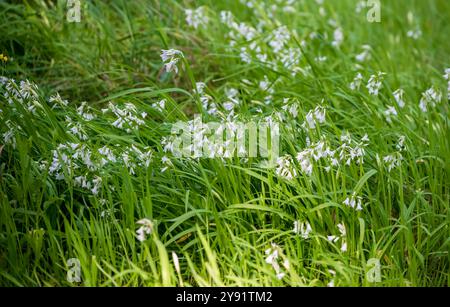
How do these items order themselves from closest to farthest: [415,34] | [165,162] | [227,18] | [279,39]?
[165,162], [279,39], [227,18], [415,34]

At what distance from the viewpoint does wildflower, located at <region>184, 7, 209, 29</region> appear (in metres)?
4.66

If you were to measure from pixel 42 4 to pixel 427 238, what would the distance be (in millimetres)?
3017

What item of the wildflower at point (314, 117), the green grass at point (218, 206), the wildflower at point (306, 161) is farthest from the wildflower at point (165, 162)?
the wildflower at point (314, 117)

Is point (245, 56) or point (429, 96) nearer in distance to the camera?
point (429, 96)

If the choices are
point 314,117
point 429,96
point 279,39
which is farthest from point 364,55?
point 314,117

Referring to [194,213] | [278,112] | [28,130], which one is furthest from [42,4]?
[194,213]

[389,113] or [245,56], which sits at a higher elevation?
[245,56]

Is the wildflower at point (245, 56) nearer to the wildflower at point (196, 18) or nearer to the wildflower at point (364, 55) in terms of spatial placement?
the wildflower at point (196, 18)

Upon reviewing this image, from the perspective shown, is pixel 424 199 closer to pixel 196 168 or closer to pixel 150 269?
pixel 196 168

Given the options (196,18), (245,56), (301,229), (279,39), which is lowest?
(301,229)

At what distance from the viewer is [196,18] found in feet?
15.5

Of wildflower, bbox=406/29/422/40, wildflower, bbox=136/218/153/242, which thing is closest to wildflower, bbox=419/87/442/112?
wildflower, bbox=136/218/153/242

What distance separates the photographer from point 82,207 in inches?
118

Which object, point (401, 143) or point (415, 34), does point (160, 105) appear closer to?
point (401, 143)
